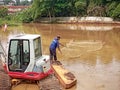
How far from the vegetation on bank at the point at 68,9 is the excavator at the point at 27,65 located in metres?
40.9

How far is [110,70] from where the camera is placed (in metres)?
14.4

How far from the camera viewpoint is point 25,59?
36.9 feet

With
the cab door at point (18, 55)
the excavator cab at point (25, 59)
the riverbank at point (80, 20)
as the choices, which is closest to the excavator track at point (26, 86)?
the excavator cab at point (25, 59)

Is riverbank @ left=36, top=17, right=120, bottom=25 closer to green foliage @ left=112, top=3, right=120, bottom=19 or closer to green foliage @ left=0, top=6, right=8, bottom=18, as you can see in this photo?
green foliage @ left=112, top=3, right=120, bottom=19

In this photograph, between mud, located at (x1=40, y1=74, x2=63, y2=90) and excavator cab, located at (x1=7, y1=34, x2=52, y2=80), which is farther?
excavator cab, located at (x1=7, y1=34, x2=52, y2=80)

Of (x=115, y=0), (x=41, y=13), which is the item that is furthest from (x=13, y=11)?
(x=115, y=0)

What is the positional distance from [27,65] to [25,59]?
0.26 metres

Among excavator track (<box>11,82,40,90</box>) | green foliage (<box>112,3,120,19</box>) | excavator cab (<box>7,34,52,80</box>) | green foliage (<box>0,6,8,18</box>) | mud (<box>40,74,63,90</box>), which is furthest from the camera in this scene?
green foliage (<box>0,6,8,18</box>)

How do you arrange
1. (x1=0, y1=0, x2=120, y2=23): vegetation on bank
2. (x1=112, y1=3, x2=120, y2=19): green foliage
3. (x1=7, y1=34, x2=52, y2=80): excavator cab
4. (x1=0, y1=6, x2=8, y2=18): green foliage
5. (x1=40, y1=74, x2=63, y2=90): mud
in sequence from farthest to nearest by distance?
1. (x1=0, y1=6, x2=8, y2=18): green foliage
2. (x1=0, y1=0, x2=120, y2=23): vegetation on bank
3. (x1=112, y1=3, x2=120, y2=19): green foliage
4. (x1=7, y1=34, x2=52, y2=80): excavator cab
5. (x1=40, y1=74, x2=63, y2=90): mud

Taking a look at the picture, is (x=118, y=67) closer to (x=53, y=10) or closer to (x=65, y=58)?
(x=65, y=58)

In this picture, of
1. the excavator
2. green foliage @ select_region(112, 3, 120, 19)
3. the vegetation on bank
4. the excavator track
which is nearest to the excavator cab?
the excavator

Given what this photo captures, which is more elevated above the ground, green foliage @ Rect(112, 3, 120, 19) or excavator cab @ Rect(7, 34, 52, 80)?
excavator cab @ Rect(7, 34, 52, 80)

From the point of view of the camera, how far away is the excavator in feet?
36.4

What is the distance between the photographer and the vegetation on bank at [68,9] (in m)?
52.7
